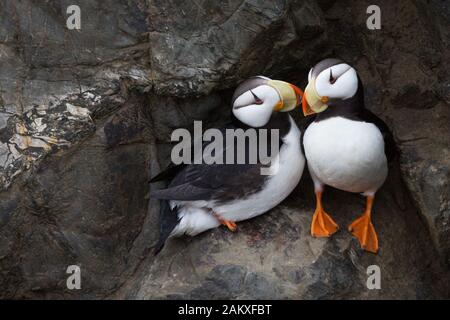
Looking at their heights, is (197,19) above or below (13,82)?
above

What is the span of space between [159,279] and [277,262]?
475 millimetres

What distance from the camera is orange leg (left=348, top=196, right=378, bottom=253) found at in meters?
3.18

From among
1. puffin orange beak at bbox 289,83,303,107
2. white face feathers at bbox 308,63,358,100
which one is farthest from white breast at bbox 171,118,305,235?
white face feathers at bbox 308,63,358,100

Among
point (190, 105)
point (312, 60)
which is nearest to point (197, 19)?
point (190, 105)

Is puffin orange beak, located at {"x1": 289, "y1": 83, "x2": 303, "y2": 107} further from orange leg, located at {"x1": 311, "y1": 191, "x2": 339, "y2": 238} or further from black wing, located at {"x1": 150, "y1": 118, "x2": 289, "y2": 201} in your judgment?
orange leg, located at {"x1": 311, "y1": 191, "x2": 339, "y2": 238}

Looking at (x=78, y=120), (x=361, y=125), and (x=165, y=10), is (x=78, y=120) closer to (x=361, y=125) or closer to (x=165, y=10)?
(x=165, y=10)

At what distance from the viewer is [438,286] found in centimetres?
335

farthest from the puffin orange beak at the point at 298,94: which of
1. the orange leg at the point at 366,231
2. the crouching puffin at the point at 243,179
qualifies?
the orange leg at the point at 366,231

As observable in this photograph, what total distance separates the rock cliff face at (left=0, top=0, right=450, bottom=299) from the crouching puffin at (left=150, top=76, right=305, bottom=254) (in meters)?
0.10

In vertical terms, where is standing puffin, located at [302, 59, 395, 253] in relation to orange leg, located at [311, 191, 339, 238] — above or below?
above

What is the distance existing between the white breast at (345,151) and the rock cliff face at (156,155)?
0.91ft

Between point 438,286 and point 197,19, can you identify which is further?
point 438,286

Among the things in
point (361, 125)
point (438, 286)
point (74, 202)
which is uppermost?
point (361, 125)

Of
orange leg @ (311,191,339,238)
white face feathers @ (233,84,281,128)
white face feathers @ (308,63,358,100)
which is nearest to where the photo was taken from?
white face feathers @ (308,63,358,100)
